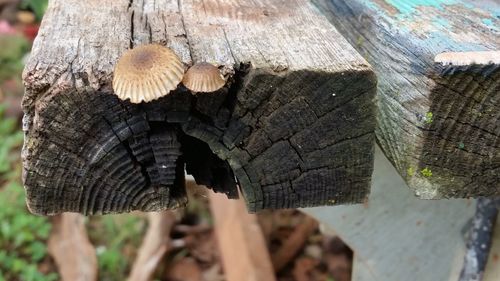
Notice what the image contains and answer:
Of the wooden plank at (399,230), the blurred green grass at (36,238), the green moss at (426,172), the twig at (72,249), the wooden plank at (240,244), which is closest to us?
the green moss at (426,172)

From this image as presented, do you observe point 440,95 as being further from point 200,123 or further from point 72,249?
point 72,249

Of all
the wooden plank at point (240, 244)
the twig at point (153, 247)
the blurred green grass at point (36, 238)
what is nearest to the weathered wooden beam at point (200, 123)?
the wooden plank at point (240, 244)

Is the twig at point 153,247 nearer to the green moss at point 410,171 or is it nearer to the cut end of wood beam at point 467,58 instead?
the green moss at point 410,171

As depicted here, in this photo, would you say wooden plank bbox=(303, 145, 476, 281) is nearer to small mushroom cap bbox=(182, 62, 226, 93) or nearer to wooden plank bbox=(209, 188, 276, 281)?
wooden plank bbox=(209, 188, 276, 281)

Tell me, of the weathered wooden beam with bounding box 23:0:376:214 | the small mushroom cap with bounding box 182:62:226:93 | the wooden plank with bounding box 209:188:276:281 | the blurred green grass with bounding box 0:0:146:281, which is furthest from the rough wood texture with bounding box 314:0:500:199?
the blurred green grass with bounding box 0:0:146:281

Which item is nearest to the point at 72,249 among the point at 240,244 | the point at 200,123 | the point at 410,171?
the point at 240,244

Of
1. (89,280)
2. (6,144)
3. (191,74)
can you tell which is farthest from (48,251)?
(191,74)

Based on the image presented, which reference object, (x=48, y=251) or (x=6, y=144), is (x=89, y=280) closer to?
(x=48, y=251)
